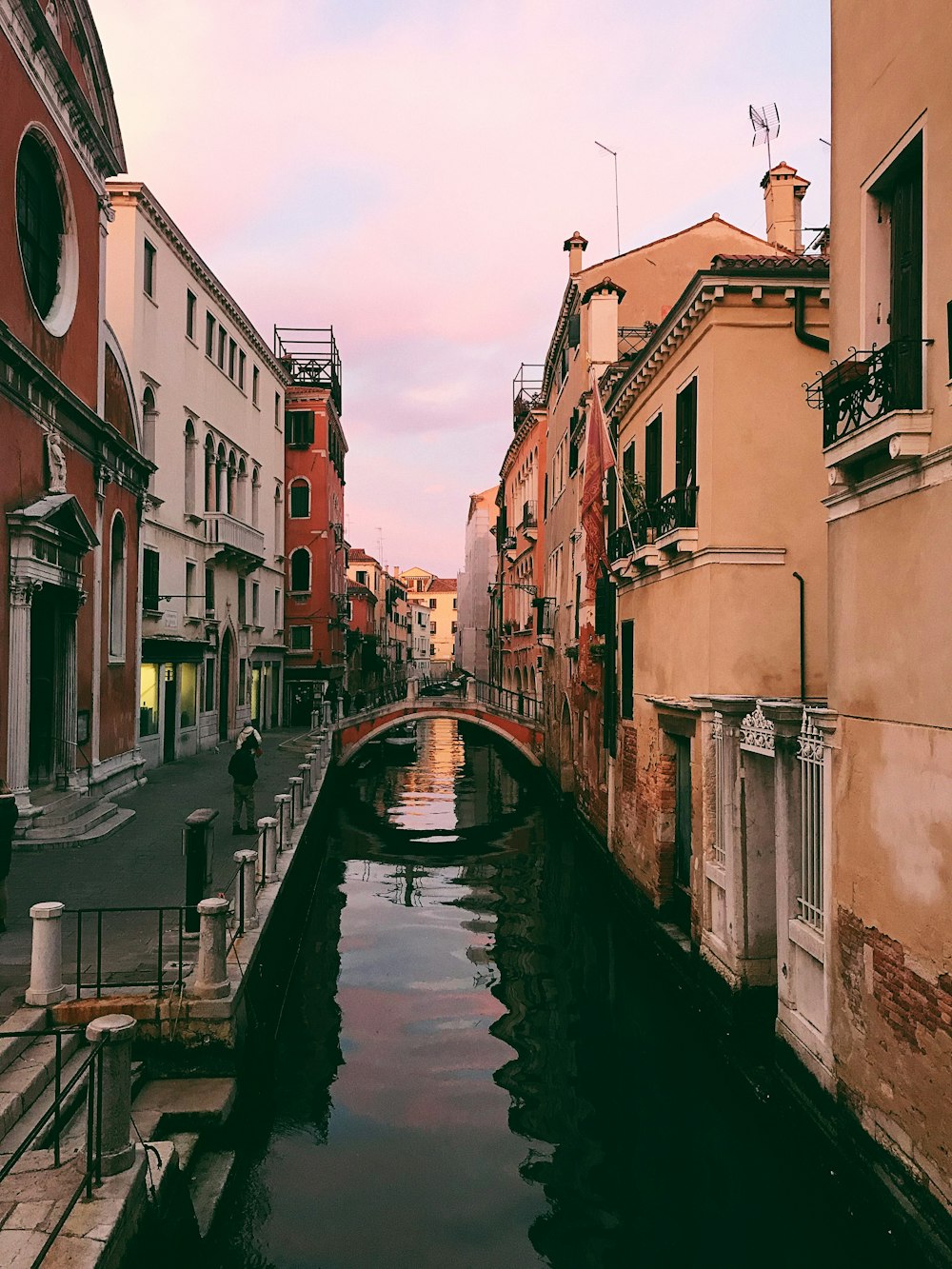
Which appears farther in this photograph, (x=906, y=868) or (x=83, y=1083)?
(x=83, y=1083)

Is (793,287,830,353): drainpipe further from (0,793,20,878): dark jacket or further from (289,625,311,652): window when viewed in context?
(289,625,311,652): window

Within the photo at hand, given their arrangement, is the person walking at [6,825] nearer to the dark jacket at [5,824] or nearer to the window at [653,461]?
the dark jacket at [5,824]

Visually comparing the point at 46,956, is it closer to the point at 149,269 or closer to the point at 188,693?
the point at 188,693

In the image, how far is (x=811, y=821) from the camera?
7051mm

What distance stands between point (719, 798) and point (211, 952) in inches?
197

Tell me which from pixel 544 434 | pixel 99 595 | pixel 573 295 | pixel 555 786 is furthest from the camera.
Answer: pixel 544 434

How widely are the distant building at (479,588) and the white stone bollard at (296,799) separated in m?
33.8

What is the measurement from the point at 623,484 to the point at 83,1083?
9757 millimetres

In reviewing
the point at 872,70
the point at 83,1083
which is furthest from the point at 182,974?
the point at 872,70

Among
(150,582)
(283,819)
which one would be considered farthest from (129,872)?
(150,582)

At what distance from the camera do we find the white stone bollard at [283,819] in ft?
38.7

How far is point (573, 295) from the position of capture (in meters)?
21.5

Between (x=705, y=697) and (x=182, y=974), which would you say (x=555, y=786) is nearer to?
(x=705, y=697)

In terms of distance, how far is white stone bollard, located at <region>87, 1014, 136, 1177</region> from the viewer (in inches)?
183
